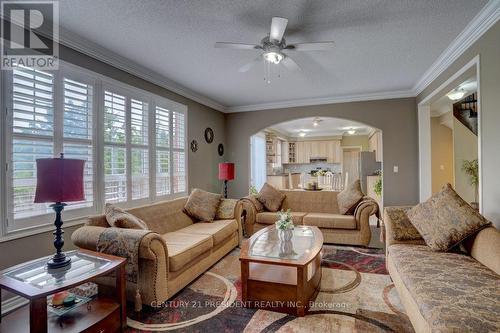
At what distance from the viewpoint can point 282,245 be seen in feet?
8.86

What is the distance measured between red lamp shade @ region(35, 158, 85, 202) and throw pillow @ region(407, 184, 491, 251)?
10.1ft

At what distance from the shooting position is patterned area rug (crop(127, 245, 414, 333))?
198 cm

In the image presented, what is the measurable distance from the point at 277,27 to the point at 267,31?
0.43m

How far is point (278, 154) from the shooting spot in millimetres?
10016

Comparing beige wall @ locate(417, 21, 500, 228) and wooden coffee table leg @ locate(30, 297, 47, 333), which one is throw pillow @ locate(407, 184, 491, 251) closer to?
beige wall @ locate(417, 21, 500, 228)

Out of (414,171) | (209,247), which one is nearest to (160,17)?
(209,247)

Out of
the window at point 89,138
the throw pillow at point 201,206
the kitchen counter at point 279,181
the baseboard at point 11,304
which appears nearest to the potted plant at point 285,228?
the throw pillow at point 201,206

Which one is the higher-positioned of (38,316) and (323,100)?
(323,100)

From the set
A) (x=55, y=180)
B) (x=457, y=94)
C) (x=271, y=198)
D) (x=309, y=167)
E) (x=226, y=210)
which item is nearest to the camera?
(x=55, y=180)

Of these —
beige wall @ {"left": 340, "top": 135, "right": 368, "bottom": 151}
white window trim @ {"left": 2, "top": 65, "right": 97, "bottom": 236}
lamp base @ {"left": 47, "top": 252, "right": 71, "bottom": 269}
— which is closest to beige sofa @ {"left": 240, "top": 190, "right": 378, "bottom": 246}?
white window trim @ {"left": 2, "top": 65, "right": 97, "bottom": 236}

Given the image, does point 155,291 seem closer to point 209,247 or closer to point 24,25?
point 209,247

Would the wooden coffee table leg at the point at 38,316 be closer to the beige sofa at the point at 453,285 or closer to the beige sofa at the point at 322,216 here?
the beige sofa at the point at 453,285

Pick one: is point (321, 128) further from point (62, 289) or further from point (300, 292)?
point (62, 289)

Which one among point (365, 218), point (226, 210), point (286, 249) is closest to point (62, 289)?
point (286, 249)
